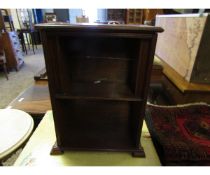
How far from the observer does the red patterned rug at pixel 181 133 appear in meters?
0.78

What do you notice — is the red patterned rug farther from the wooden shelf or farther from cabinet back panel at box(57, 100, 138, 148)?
the wooden shelf

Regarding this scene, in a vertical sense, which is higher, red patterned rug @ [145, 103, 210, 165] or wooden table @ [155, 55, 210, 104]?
wooden table @ [155, 55, 210, 104]

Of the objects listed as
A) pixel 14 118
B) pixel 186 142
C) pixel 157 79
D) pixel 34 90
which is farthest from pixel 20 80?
pixel 186 142

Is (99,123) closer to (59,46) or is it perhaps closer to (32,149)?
(32,149)

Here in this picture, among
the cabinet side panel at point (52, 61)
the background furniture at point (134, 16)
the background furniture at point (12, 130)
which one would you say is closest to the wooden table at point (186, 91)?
the cabinet side panel at point (52, 61)

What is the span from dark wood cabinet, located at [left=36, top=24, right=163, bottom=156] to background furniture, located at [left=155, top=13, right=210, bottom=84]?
581 mm

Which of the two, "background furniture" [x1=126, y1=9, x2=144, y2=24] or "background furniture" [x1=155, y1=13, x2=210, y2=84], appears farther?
"background furniture" [x1=126, y1=9, x2=144, y2=24]

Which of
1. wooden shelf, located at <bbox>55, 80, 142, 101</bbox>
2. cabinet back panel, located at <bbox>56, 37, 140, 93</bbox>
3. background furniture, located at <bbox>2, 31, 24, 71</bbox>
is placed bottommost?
background furniture, located at <bbox>2, 31, 24, 71</bbox>

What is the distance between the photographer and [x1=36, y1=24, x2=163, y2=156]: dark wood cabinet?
58 centimetres

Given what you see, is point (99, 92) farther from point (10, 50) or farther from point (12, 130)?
point (10, 50)

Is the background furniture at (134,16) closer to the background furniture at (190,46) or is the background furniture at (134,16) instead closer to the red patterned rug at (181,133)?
the background furniture at (190,46)

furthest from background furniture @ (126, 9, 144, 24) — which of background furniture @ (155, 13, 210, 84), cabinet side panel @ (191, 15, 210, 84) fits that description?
cabinet side panel @ (191, 15, 210, 84)

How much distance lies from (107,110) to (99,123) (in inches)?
3.4

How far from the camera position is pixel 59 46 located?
2.09ft
